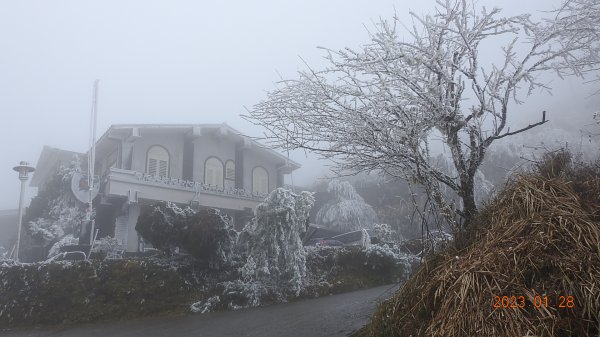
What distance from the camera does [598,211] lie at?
3.37 m

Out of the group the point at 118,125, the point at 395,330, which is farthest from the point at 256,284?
the point at 118,125

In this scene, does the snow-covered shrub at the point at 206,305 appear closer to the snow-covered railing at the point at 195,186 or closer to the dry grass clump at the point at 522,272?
the dry grass clump at the point at 522,272

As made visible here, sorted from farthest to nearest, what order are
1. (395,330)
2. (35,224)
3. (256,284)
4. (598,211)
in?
(35,224) < (256,284) < (395,330) < (598,211)

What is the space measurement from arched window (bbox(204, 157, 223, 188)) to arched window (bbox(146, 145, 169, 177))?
2039 mm

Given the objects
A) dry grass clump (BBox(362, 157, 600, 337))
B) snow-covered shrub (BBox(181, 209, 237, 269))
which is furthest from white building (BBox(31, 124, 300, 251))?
dry grass clump (BBox(362, 157, 600, 337))

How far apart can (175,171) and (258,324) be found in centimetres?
1431

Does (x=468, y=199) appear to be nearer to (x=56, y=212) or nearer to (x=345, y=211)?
(x=56, y=212)

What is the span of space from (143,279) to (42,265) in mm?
2334

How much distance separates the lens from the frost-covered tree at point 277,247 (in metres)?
11.1

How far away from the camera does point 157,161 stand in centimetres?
2017

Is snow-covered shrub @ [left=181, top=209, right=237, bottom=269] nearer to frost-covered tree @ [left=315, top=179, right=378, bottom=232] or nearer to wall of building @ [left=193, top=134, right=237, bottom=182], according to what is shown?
wall of building @ [left=193, top=134, right=237, bottom=182]

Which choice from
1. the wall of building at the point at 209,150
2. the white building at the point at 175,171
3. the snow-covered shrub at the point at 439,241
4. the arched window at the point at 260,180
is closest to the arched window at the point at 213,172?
the white building at the point at 175,171

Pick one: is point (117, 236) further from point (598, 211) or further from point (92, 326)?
point (598, 211)

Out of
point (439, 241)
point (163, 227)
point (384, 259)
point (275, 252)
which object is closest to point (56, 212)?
point (163, 227)
